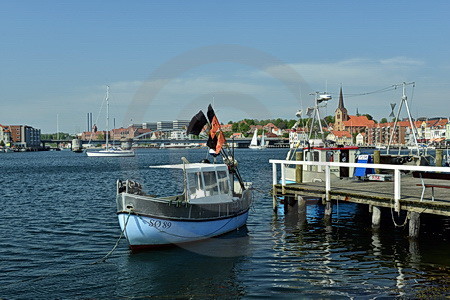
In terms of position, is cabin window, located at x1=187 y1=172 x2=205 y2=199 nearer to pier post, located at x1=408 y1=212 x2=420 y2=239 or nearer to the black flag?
the black flag

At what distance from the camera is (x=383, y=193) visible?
2234 centimetres

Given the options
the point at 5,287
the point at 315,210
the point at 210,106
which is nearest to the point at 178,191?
the point at 315,210

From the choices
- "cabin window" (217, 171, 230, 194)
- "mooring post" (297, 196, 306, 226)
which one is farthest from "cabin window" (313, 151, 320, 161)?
"cabin window" (217, 171, 230, 194)

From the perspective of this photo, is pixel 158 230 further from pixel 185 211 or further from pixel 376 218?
pixel 376 218

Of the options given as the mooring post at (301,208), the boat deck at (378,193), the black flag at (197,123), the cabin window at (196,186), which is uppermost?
the black flag at (197,123)

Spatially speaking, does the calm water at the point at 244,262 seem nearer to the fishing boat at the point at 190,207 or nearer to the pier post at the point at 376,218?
the pier post at the point at 376,218

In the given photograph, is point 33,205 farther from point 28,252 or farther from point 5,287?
point 5,287

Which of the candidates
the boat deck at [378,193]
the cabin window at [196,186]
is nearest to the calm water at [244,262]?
the boat deck at [378,193]

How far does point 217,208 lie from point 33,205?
19.9 meters

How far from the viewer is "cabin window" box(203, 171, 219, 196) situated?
70.8 feet

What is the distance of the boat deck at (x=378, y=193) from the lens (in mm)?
19000

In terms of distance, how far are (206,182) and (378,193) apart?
26.6 feet

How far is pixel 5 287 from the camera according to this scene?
15.8m

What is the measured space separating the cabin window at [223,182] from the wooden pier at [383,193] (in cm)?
461
